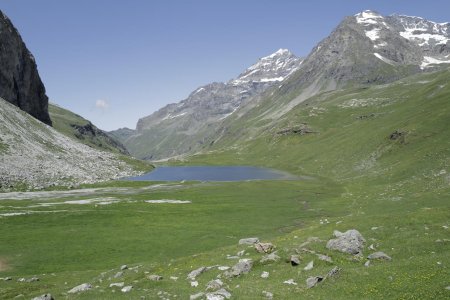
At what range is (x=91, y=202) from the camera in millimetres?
102500

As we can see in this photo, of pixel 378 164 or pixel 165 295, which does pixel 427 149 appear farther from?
pixel 165 295

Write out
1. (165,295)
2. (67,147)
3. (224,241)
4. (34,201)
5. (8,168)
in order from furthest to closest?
(67,147) → (8,168) → (34,201) → (224,241) → (165,295)

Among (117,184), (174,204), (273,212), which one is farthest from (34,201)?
(273,212)

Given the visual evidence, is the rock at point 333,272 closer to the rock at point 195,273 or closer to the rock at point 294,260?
the rock at point 294,260

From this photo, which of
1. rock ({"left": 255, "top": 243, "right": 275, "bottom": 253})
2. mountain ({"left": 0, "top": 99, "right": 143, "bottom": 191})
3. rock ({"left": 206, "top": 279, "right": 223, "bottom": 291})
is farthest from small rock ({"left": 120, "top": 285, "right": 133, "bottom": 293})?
mountain ({"left": 0, "top": 99, "right": 143, "bottom": 191})

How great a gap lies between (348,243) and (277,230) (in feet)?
112

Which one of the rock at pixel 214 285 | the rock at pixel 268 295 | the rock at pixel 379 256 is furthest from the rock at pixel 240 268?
the rock at pixel 379 256

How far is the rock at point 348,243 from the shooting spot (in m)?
36.7

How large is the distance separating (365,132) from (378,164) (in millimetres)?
60268

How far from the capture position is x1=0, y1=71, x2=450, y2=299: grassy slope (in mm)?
30453

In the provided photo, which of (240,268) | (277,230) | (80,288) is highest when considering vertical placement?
(240,268)

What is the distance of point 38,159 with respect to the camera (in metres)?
152

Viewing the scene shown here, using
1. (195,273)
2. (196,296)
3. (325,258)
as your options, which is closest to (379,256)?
(325,258)

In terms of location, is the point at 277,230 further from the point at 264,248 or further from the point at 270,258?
the point at 270,258
